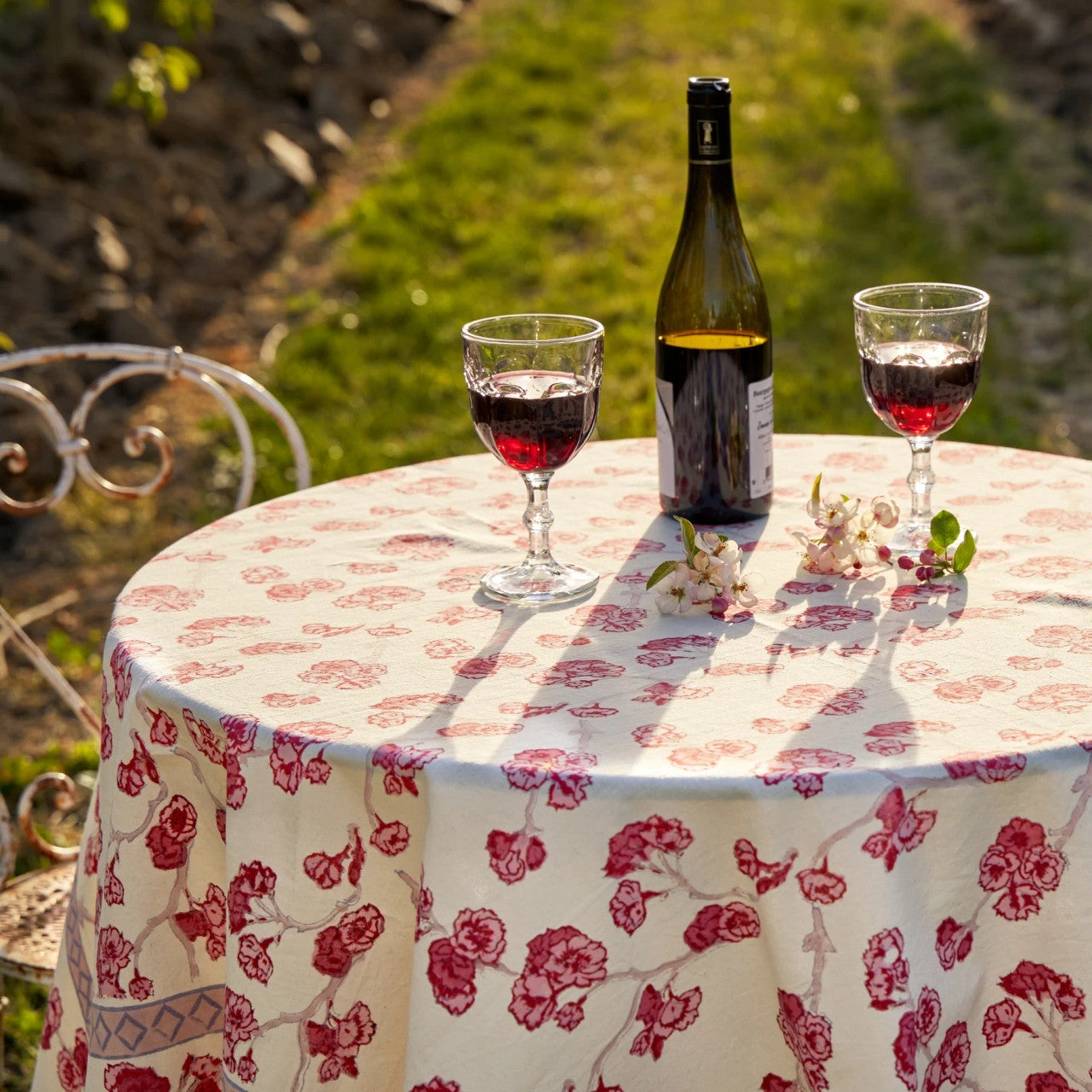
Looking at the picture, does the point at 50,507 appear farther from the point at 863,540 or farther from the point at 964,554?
the point at 964,554

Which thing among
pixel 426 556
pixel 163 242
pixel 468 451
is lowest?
pixel 468 451

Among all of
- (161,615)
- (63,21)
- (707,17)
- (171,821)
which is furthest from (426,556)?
(707,17)

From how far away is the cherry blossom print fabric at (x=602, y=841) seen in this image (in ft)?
4.67

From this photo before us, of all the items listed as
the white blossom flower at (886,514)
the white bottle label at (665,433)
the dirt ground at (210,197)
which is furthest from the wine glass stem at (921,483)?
the dirt ground at (210,197)

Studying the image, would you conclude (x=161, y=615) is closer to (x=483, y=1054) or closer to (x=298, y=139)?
(x=483, y=1054)

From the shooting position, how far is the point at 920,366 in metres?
1.90

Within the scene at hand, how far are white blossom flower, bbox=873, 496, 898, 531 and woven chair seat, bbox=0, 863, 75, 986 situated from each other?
4.15 ft

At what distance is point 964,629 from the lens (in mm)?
1702

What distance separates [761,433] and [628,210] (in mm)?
6788

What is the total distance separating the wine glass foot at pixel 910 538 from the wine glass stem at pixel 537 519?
16.7 inches

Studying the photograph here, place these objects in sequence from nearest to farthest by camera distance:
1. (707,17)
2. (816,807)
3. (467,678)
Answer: (816,807) < (467,678) < (707,17)

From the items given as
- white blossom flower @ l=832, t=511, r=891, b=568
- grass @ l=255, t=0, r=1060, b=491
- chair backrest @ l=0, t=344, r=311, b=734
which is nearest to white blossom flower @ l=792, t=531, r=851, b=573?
white blossom flower @ l=832, t=511, r=891, b=568

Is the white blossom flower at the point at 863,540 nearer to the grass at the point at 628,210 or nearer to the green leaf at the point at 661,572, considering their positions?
the green leaf at the point at 661,572

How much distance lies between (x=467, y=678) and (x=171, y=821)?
1.22ft
